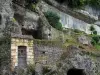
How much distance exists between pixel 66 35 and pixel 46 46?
8305mm

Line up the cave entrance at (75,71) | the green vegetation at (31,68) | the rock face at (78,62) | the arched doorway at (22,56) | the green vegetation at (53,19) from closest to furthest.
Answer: the green vegetation at (31,68)
the arched doorway at (22,56)
the rock face at (78,62)
the cave entrance at (75,71)
the green vegetation at (53,19)

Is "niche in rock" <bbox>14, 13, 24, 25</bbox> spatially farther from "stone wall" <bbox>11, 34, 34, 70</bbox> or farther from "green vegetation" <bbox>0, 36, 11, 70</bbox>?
"green vegetation" <bbox>0, 36, 11, 70</bbox>

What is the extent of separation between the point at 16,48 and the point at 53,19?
1220 centimetres

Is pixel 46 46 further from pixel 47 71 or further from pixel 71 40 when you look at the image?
pixel 71 40

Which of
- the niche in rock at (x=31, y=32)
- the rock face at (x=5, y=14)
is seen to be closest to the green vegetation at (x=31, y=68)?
the rock face at (x=5, y=14)

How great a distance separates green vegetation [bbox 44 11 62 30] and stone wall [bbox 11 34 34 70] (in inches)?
413

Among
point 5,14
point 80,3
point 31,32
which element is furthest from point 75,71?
point 80,3

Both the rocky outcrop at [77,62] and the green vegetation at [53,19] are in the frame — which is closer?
the rocky outcrop at [77,62]

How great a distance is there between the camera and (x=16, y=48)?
2611 centimetres

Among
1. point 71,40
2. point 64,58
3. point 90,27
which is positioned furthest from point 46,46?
point 90,27

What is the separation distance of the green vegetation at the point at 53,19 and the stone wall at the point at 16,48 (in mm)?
10496

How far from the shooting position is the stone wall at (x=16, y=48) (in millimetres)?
25839

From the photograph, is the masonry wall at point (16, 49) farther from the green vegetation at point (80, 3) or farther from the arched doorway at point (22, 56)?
the green vegetation at point (80, 3)

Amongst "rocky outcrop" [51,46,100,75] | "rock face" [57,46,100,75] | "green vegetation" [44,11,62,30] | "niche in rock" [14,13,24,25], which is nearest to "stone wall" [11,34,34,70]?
"rocky outcrop" [51,46,100,75]
